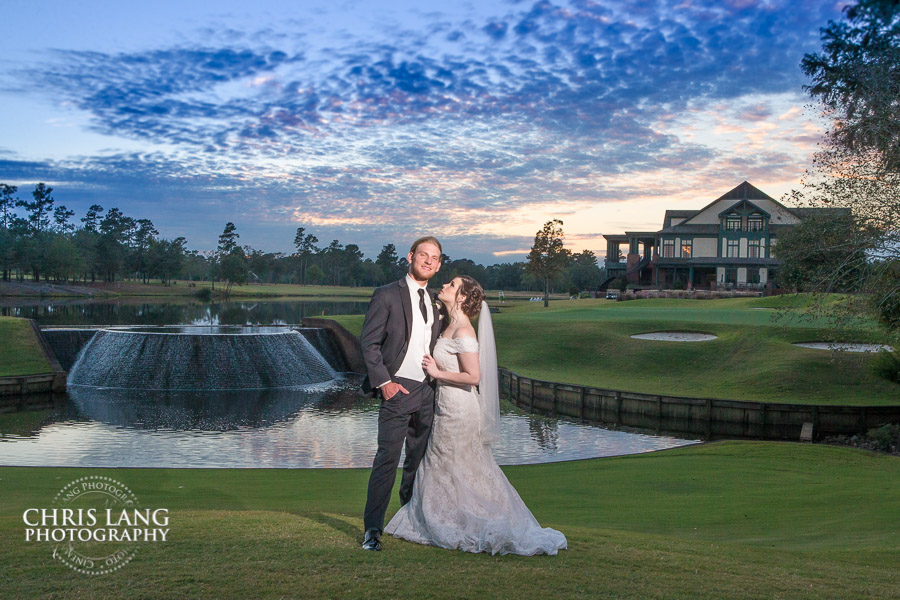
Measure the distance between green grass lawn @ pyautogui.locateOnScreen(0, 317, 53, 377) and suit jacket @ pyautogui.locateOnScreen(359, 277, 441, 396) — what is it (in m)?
25.6

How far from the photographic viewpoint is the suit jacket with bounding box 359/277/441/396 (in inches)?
231

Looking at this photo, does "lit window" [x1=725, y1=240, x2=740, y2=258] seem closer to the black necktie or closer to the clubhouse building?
the clubhouse building

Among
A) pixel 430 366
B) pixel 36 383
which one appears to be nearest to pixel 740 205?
pixel 36 383

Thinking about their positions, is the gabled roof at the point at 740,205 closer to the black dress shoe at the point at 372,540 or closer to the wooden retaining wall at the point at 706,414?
the wooden retaining wall at the point at 706,414

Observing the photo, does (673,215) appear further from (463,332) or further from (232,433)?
(463,332)

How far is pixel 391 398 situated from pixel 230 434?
14.7 m

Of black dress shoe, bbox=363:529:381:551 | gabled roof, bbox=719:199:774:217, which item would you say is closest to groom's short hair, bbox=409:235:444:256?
black dress shoe, bbox=363:529:381:551

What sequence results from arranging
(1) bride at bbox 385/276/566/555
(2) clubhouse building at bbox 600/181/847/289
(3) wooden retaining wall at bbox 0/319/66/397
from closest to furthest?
(1) bride at bbox 385/276/566/555, (3) wooden retaining wall at bbox 0/319/66/397, (2) clubhouse building at bbox 600/181/847/289

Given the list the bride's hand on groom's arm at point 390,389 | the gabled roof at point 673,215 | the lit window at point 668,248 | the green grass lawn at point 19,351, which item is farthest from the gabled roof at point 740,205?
the bride's hand on groom's arm at point 390,389

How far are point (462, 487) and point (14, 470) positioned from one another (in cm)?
1040

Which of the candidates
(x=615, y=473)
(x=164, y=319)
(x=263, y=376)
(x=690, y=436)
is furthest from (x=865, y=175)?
(x=164, y=319)

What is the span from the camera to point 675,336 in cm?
3281

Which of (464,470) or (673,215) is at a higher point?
(673,215)

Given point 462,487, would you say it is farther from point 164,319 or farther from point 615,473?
point 164,319
